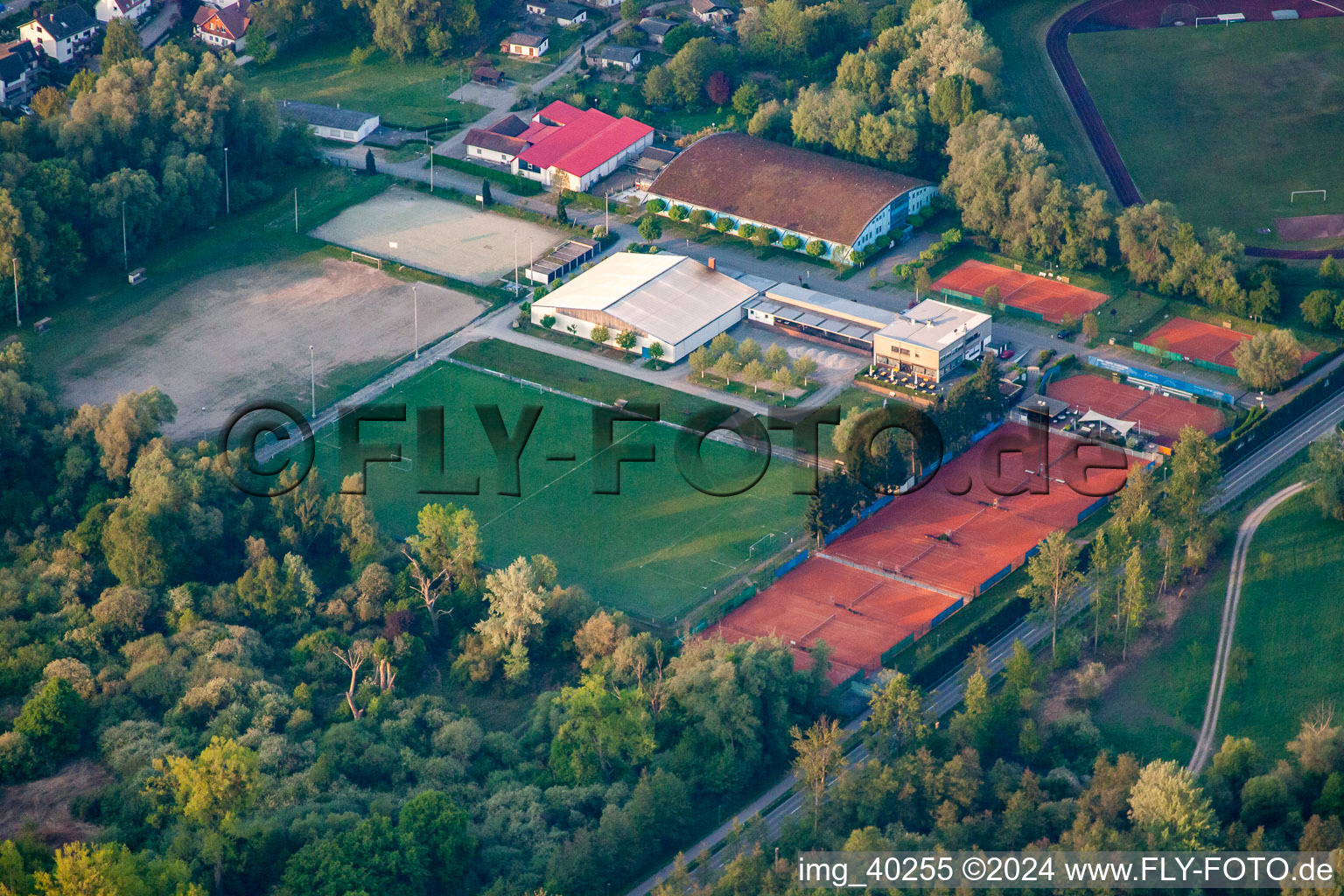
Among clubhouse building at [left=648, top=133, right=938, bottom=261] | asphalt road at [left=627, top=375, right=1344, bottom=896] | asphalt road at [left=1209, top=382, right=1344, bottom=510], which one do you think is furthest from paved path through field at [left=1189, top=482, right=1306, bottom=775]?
clubhouse building at [left=648, top=133, right=938, bottom=261]

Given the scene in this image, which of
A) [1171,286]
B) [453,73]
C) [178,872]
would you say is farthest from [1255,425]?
[453,73]

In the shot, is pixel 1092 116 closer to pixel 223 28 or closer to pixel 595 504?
pixel 595 504

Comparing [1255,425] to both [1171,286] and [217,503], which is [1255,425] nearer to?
[1171,286]

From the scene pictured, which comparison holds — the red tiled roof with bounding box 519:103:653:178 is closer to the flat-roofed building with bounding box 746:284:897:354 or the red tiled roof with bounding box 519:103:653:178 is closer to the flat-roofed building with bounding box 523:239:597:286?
the flat-roofed building with bounding box 523:239:597:286


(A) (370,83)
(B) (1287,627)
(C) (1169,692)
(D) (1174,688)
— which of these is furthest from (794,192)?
(C) (1169,692)

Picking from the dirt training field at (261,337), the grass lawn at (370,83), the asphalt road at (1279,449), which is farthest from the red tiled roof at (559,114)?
the asphalt road at (1279,449)

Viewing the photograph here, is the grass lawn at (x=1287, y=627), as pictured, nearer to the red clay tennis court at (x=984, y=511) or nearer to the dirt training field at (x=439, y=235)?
the red clay tennis court at (x=984, y=511)
